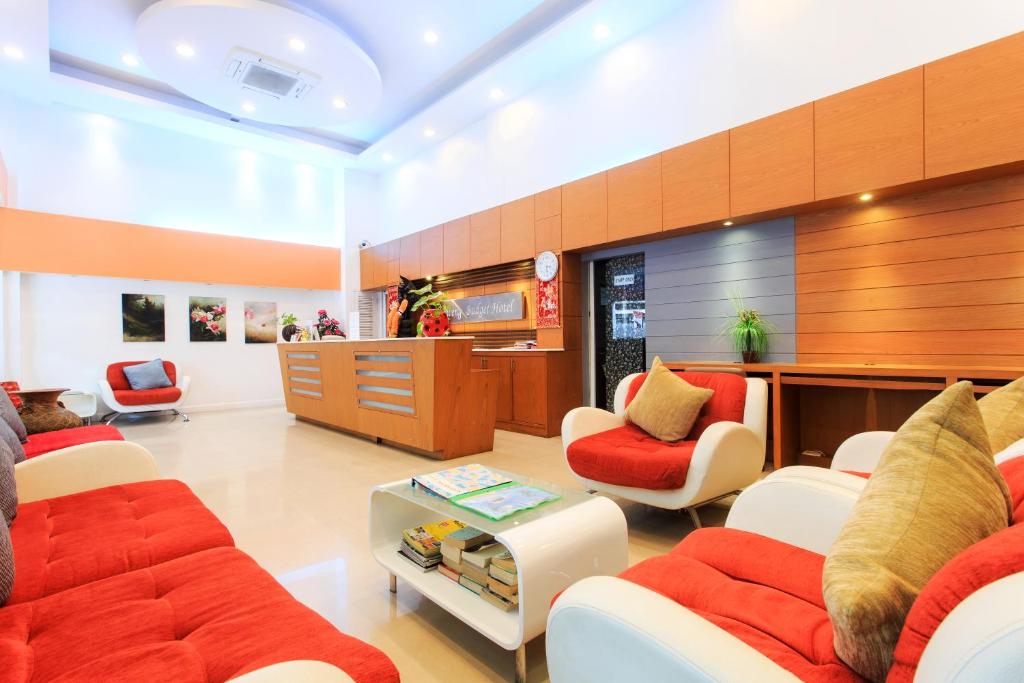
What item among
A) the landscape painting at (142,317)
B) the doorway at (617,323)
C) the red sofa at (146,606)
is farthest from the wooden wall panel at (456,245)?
the red sofa at (146,606)

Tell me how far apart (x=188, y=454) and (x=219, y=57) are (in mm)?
4335

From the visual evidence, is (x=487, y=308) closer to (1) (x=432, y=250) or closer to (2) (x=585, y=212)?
(1) (x=432, y=250)

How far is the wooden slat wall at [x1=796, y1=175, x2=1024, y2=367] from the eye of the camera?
11.3ft

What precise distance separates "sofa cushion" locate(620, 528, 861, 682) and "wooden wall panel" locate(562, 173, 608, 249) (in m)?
4.39

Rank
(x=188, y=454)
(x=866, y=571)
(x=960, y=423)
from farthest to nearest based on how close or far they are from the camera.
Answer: (x=188, y=454) → (x=960, y=423) → (x=866, y=571)

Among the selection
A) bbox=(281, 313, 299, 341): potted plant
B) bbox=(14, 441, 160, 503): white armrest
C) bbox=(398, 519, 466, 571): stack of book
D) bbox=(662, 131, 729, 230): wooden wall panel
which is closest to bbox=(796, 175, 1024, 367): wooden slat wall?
bbox=(662, 131, 729, 230): wooden wall panel

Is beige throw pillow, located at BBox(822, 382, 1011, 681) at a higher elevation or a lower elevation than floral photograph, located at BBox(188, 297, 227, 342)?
lower

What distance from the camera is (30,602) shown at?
49.4 inches

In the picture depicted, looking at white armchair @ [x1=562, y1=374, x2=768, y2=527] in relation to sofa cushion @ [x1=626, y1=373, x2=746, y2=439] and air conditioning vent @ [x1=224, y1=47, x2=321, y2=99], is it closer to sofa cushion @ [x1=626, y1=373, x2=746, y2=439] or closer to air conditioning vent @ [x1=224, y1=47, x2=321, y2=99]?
sofa cushion @ [x1=626, y1=373, x2=746, y2=439]

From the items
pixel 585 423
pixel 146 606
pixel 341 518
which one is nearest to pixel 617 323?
pixel 585 423

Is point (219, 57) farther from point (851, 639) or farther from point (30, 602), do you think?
point (851, 639)

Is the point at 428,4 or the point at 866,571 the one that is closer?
the point at 866,571

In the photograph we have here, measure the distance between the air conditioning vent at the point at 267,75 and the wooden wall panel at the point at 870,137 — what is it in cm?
553

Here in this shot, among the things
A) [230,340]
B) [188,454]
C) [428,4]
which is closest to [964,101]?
[428,4]
